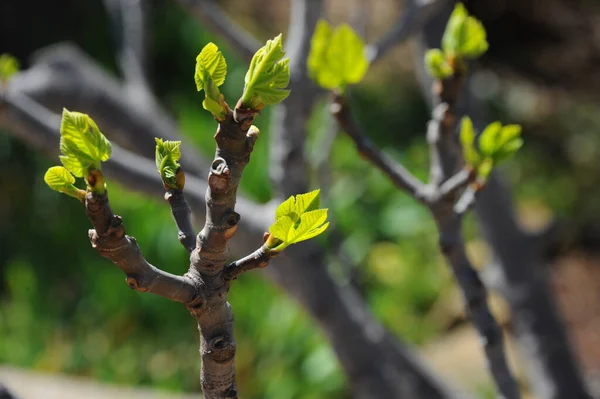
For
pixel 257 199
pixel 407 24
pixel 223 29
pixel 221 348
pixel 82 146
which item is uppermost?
pixel 257 199

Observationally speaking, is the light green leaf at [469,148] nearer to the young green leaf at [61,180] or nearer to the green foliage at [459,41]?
the green foliage at [459,41]

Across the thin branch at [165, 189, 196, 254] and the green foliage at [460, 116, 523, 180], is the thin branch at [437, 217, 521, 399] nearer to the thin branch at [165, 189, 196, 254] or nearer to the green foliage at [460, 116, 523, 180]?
the green foliage at [460, 116, 523, 180]

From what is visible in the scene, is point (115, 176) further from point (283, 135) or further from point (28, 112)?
point (283, 135)

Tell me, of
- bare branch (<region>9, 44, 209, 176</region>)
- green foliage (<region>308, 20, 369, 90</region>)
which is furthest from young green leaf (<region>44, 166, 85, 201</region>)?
bare branch (<region>9, 44, 209, 176</region>)

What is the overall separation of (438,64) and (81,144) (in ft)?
2.10

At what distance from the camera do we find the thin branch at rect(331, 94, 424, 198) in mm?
1180

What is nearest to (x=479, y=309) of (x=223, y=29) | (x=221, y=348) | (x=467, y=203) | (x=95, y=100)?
(x=467, y=203)

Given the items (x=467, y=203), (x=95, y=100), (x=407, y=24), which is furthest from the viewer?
(x=95, y=100)

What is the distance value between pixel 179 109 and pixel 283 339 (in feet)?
8.20

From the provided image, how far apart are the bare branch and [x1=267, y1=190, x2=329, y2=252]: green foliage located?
129 centimetres

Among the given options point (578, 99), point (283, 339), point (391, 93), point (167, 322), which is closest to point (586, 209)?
point (578, 99)

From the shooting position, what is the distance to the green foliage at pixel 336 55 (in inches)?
44.1

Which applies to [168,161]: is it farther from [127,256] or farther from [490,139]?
[490,139]

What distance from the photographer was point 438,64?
114 centimetres
